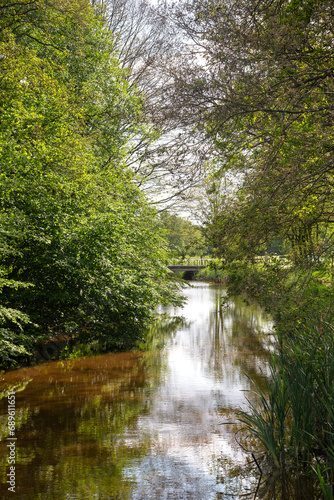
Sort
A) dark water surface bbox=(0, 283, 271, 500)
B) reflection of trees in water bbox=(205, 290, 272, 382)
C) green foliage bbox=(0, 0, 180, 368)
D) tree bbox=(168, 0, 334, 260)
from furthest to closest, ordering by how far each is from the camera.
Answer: reflection of trees in water bbox=(205, 290, 272, 382) → green foliage bbox=(0, 0, 180, 368) → tree bbox=(168, 0, 334, 260) → dark water surface bbox=(0, 283, 271, 500)

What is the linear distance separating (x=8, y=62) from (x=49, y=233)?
3711mm

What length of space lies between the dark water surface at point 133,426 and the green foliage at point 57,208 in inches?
48.3

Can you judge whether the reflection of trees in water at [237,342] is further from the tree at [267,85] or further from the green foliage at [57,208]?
the tree at [267,85]

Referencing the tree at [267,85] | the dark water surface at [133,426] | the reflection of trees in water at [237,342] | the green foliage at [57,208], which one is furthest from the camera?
the reflection of trees in water at [237,342]

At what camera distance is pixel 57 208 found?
9617 mm

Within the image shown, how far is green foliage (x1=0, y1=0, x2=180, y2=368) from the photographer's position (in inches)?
362

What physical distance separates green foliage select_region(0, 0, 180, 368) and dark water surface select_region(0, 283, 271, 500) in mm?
1228

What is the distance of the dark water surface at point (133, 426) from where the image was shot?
4656mm

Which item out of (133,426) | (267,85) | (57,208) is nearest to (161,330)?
(57,208)

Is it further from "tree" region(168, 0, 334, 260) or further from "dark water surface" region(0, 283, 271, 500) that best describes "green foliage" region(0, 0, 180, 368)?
"tree" region(168, 0, 334, 260)

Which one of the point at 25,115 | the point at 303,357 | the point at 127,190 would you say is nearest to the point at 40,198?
the point at 25,115

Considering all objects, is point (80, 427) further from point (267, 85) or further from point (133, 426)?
point (267, 85)

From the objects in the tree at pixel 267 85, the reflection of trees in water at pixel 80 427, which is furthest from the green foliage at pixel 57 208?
the tree at pixel 267 85

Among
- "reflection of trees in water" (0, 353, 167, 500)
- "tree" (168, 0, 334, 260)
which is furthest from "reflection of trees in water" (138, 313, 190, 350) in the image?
"tree" (168, 0, 334, 260)
